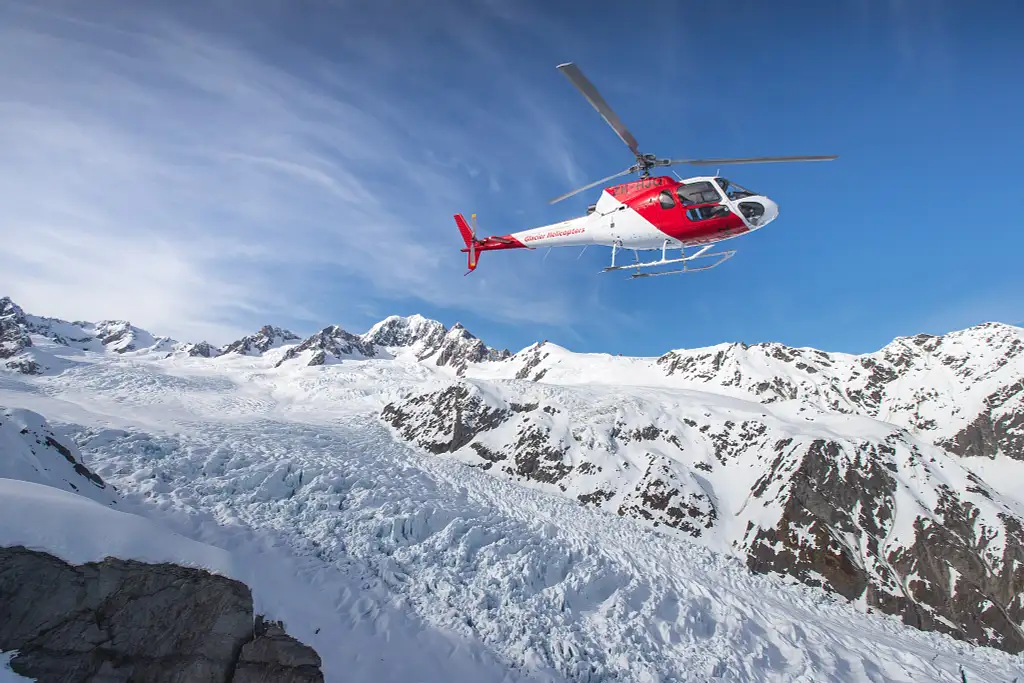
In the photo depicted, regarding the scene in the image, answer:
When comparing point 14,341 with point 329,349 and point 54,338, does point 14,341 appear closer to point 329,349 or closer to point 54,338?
point 54,338

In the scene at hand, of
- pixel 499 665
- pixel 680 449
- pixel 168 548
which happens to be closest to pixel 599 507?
pixel 680 449

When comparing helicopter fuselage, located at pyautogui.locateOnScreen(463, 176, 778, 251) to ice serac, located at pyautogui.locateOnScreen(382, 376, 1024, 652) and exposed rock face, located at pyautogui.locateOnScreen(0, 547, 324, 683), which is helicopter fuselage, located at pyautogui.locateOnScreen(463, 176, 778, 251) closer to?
exposed rock face, located at pyautogui.locateOnScreen(0, 547, 324, 683)

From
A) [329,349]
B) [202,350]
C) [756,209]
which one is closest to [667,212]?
[756,209]

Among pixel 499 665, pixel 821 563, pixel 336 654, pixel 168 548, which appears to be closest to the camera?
pixel 168 548

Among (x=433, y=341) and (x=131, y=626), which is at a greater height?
(x=433, y=341)

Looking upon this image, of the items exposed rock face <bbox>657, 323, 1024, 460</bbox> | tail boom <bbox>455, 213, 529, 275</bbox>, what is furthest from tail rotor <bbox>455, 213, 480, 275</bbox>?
exposed rock face <bbox>657, 323, 1024, 460</bbox>

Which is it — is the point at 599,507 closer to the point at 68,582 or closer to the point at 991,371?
the point at 68,582

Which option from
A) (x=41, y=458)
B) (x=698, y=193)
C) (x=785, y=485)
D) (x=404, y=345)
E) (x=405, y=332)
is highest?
(x=405, y=332)
